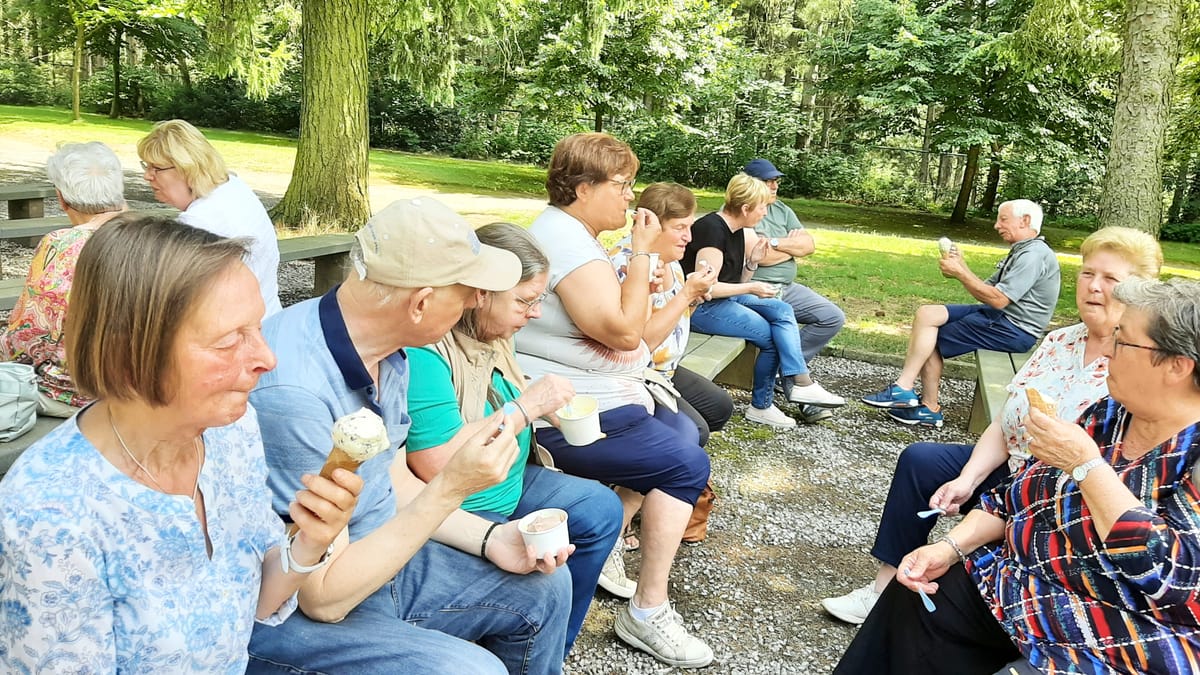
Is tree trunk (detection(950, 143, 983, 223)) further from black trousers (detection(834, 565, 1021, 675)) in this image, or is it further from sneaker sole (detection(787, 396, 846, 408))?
black trousers (detection(834, 565, 1021, 675))

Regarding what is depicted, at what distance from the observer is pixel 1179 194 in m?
21.6

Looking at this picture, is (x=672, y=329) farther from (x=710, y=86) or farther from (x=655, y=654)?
(x=710, y=86)

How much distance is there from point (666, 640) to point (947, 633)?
94 centimetres

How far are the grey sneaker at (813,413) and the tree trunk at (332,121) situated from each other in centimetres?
557

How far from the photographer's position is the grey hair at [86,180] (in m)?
3.61

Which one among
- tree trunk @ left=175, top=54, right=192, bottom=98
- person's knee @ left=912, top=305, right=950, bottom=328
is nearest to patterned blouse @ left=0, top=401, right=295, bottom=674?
person's knee @ left=912, top=305, right=950, bottom=328

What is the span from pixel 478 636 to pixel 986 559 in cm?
139

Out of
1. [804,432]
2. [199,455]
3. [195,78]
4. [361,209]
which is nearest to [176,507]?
[199,455]

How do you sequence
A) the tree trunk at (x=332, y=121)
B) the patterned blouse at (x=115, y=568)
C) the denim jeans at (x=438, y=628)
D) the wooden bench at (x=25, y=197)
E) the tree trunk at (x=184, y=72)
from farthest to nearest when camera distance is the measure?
the tree trunk at (x=184, y=72) < the tree trunk at (x=332, y=121) < the wooden bench at (x=25, y=197) < the denim jeans at (x=438, y=628) < the patterned blouse at (x=115, y=568)

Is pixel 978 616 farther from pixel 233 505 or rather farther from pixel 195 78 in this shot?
pixel 195 78

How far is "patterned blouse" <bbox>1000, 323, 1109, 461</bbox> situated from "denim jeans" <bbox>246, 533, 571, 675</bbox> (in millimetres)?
1670

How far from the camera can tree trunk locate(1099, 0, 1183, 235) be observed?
300 inches

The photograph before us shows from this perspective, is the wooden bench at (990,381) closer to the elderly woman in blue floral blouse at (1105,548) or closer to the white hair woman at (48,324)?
the elderly woman in blue floral blouse at (1105,548)

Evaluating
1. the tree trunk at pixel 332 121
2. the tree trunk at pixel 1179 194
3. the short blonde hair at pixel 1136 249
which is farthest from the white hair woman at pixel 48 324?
the tree trunk at pixel 1179 194
